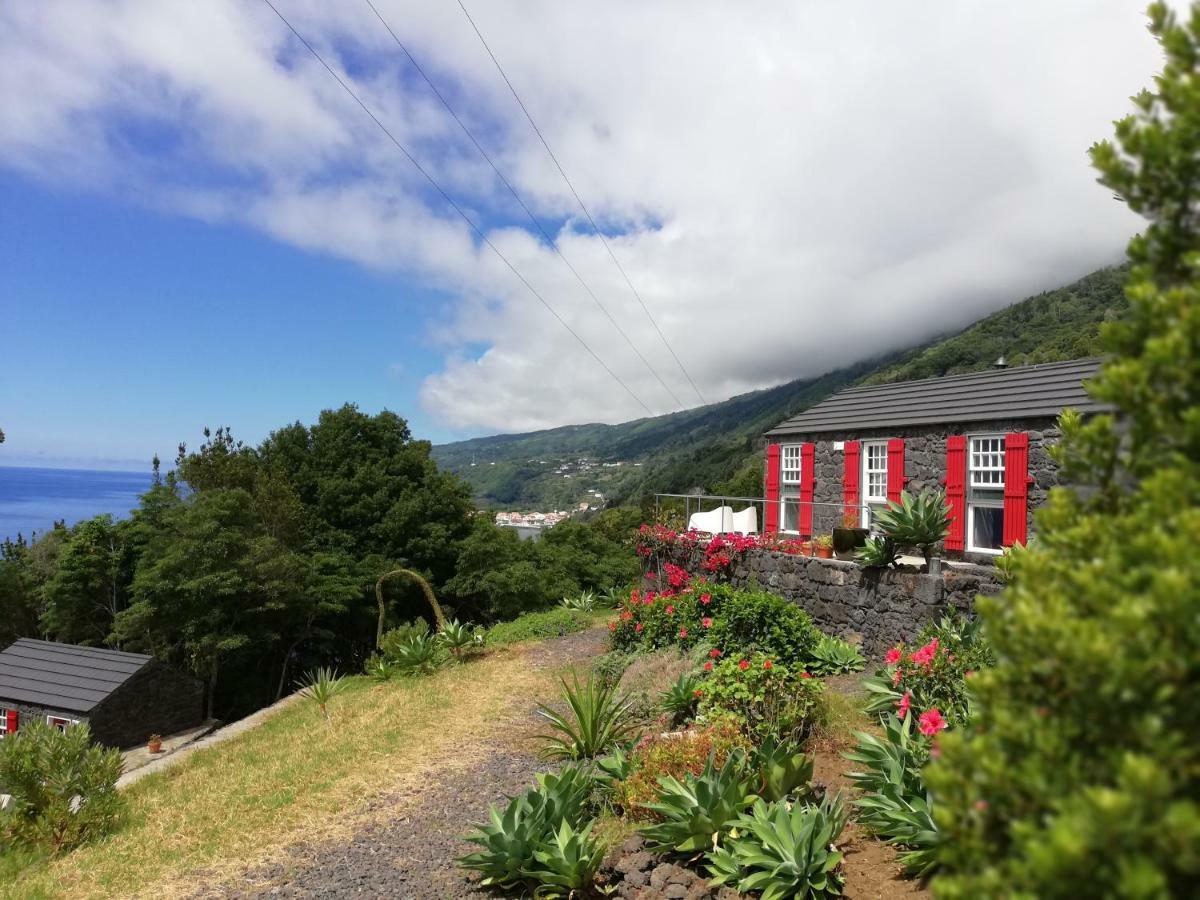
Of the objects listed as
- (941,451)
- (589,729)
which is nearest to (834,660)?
(589,729)

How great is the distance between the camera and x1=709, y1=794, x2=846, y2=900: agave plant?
3801mm

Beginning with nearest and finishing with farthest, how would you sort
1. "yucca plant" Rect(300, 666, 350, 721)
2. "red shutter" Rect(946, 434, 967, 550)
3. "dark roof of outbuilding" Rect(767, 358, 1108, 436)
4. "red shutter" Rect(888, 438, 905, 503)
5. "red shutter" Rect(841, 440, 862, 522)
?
"dark roof of outbuilding" Rect(767, 358, 1108, 436) → "red shutter" Rect(946, 434, 967, 550) → "yucca plant" Rect(300, 666, 350, 721) → "red shutter" Rect(888, 438, 905, 503) → "red shutter" Rect(841, 440, 862, 522)

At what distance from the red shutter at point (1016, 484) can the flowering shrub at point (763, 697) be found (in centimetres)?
628

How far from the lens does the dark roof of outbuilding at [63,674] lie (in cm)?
1788

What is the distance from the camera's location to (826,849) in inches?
160

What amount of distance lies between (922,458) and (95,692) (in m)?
20.6

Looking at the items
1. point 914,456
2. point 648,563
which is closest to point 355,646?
point 648,563

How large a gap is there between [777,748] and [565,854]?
174 centimetres

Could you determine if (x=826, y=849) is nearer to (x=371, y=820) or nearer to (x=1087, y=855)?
(x=1087, y=855)

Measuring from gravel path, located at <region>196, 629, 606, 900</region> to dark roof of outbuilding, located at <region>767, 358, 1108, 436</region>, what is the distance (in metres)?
8.50

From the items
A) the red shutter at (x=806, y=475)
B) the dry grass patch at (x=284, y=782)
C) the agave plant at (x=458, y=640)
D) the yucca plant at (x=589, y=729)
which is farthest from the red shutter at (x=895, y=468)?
the agave plant at (x=458, y=640)

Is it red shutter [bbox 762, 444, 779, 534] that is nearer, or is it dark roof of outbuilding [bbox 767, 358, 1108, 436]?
dark roof of outbuilding [bbox 767, 358, 1108, 436]

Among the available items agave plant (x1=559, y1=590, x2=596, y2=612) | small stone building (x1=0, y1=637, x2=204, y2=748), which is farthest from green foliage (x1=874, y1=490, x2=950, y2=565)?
small stone building (x1=0, y1=637, x2=204, y2=748)

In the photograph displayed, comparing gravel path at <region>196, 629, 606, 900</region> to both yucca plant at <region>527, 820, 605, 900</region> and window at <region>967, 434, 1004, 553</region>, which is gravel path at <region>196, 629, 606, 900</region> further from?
window at <region>967, 434, 1004, 553</region>
